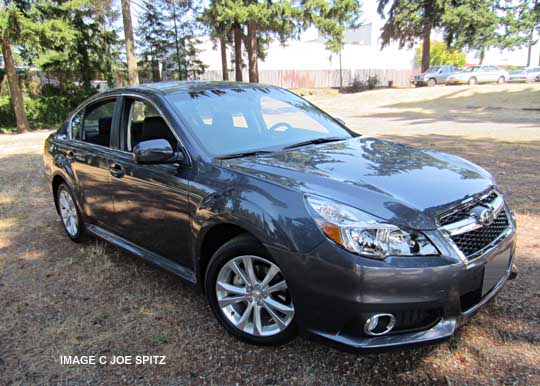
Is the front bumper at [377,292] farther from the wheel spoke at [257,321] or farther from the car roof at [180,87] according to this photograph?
the car roof at [180,87]

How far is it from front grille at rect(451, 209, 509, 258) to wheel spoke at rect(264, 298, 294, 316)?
99 cm

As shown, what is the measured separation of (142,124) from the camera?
3.79 metres

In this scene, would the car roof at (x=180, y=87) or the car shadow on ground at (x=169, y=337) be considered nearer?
the car shadow on ground at (x=169, y=337)

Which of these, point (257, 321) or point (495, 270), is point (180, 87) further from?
point (495, 270)

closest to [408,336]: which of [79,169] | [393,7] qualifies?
[79,169]

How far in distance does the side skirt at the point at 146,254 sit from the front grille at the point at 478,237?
5.76 ft

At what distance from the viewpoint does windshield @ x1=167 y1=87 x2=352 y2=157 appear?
3.27 metres

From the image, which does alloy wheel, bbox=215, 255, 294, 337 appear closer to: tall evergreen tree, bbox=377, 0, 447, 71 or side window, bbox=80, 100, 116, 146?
side window, bbox=80, 100, 116, 146

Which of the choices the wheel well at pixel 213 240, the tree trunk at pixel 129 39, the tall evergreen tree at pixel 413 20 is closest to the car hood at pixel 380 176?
the wheel well at pixel 213 240

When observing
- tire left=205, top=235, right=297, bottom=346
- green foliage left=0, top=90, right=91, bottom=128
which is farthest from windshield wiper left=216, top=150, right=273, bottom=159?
green foliage left=0, top=90, right=91, bottom=128

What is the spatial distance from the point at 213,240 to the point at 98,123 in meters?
2.16

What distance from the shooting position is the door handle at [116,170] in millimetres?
3609

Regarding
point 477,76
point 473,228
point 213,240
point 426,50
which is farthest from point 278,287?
point 426,50

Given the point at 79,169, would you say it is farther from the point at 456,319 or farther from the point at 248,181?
the point at 456,319
